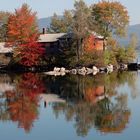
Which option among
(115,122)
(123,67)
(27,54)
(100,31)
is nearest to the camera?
(115,122)

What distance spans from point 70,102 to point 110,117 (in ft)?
22.2

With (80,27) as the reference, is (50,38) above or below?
below

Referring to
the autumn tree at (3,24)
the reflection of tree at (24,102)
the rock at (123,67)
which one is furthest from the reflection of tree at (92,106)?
the autumn tree at (3,24)

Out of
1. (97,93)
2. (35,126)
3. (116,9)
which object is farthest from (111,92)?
(116,9)

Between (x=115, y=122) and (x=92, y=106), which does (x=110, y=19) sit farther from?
(x=115, y=122)

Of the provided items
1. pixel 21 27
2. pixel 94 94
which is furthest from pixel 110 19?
pixel 94 94

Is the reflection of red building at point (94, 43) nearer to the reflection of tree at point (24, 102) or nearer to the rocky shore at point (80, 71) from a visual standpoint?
the rocky shore at point (80, 71)

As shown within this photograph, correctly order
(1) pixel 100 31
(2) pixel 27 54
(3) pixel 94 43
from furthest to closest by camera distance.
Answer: (1) pixel 100 31, (3) pixel 94 43, (2) pixel 27 54

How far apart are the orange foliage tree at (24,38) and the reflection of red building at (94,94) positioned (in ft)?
94.5

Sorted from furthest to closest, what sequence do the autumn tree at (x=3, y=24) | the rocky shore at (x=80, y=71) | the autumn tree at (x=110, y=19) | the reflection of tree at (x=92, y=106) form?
the autumn tree at (x=3, y=24) → the autumn tree at (x=110, y=19) → the rocky shore at (x=80, y=71) → the reflection of tree at (x=92, y=106)

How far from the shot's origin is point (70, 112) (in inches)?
1165

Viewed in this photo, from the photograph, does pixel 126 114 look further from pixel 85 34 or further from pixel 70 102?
pixel 85 34

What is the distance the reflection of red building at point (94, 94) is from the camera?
35.9 meters

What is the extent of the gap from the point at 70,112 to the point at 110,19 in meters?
52.0
